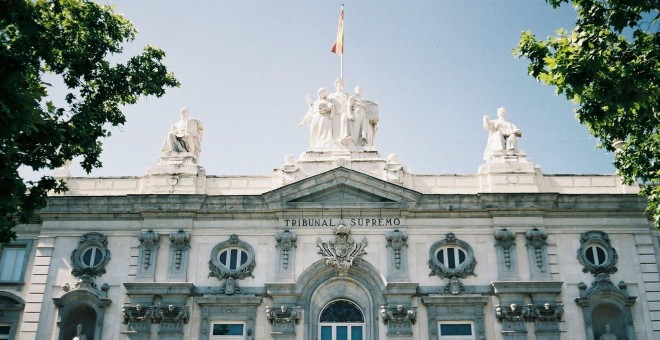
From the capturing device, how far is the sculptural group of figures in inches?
1067

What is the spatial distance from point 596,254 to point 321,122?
11864 millimetres

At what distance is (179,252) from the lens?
24.8 m

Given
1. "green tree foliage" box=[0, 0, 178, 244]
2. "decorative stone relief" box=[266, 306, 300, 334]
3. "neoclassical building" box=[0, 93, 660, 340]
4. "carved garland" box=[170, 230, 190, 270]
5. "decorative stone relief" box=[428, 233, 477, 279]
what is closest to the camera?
"green tree foliage" box=[0, 0, 178, 244]

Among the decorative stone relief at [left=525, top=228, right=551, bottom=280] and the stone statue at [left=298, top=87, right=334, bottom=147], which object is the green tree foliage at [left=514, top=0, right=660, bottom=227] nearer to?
the decorative stone relief at [left=525, top=228, right=551, bottom=280]

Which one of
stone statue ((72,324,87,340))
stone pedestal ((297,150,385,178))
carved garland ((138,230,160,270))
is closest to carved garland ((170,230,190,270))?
carved garland ((138,230,160,270))

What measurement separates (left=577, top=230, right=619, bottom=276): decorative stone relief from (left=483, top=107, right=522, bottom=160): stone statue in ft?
14.3

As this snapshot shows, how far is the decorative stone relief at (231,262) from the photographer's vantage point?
24141 millimetres

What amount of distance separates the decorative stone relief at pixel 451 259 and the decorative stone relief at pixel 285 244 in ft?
16.9

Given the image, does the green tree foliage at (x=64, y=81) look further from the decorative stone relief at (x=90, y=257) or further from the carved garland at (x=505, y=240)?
the carved garland at (x=505, y=240)

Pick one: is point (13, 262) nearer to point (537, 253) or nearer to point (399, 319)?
point (399, 319)

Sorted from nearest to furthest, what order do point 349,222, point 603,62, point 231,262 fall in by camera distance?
point 603,62 → point 231,262 → point 349,222

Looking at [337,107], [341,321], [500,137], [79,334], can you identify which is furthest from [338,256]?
[79,334]

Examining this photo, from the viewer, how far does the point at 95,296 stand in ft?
79.1

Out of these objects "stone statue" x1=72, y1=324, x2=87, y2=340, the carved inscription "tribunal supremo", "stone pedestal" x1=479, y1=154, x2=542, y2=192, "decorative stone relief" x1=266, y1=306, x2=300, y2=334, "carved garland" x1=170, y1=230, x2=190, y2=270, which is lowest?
"stone statue" x1=72, y1=324, x2=87, y2=340
